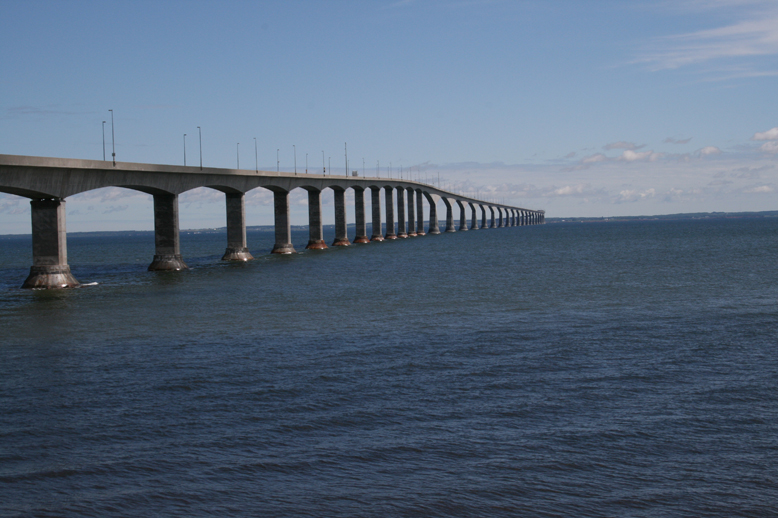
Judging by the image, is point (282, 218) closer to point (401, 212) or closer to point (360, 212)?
point (360, 212)

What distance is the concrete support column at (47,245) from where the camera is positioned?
159ft

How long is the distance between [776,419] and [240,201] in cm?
6691

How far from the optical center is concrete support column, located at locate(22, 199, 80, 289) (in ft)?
159

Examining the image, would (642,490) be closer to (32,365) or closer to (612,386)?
(612,386)

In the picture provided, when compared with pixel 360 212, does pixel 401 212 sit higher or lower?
higher

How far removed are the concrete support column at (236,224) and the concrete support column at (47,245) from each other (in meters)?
28.2

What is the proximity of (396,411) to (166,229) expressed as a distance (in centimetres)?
5255

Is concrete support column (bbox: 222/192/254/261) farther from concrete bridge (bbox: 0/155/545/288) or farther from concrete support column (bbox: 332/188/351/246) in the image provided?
concrete support column (bbox: 332/188/351/246)

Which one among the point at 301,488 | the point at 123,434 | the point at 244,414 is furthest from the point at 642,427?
the point at 123,434

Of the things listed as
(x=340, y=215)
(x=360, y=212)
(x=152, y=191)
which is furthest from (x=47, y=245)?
(x=360, y=212)

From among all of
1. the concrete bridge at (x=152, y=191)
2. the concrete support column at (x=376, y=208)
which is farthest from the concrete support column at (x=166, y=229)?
the concrete support column at (x=376, y=208)

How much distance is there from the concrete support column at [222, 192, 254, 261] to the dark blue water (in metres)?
43.6

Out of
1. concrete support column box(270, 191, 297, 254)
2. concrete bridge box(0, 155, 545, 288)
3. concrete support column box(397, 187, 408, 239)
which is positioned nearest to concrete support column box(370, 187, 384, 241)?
concrete support column box(397, 187, 408, 239)

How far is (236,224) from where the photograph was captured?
77.0 metres
